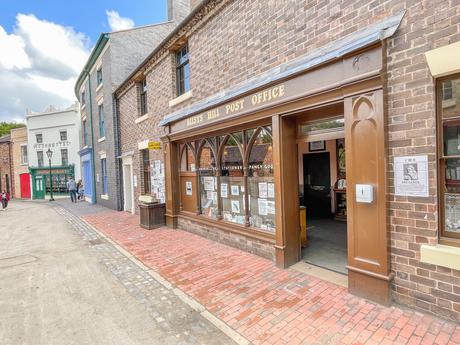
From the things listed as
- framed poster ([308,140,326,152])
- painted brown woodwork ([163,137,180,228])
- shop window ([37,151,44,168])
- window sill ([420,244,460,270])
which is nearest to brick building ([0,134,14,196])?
shop window ([37,151,44,168])

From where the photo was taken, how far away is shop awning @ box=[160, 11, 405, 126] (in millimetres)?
3168

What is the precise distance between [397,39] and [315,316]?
11.6 feet

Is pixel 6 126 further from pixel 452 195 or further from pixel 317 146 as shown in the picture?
pixel 452 195

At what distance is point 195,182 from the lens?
750cm

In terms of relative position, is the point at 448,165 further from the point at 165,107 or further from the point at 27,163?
the point at 27,163

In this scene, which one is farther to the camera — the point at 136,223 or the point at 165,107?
the point at 136,223

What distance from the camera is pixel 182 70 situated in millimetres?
8203

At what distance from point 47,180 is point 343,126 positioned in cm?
2968

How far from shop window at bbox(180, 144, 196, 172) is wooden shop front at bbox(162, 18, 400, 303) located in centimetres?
3

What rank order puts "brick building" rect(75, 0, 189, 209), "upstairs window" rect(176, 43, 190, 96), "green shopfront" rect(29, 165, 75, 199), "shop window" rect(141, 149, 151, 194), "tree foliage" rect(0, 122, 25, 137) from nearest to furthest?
"upstairs window" rect(176, 43, 190, 96) < "shop window" rect(141, 149, 151, 194) < "brick building" rect(75, 0, 189, 209) < "green shopfront" rect(29, 165, 75, 199) < "tree foliage" rect(0, 122, 25, 137)

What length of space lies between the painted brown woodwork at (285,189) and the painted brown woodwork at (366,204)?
1223mm

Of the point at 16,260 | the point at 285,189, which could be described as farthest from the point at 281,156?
the point at 16,260

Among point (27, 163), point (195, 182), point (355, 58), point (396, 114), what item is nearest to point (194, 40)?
point (195, 182)

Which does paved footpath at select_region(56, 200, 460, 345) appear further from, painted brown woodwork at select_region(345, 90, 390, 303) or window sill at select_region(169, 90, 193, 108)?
window sill at select_region(169, 90, 193, 108)
